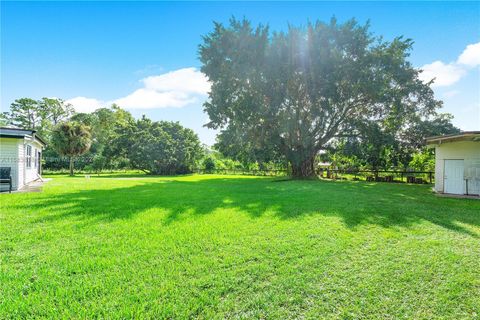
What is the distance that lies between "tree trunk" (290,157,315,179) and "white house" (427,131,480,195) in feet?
31.2

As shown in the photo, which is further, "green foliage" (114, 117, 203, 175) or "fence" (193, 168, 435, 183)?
"green foliage" (114, 117, 203, 175)

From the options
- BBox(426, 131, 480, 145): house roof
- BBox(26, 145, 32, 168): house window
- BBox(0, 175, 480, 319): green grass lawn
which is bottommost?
BBox(0, 175, 480, 319): green grass lawn

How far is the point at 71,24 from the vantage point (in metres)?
11.2

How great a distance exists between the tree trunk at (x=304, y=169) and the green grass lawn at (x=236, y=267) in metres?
14.6

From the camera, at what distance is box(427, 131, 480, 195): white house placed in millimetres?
10805

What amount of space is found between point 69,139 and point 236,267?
104 ft

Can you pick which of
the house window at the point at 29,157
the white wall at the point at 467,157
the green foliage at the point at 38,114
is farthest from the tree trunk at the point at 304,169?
the green foliage at the point at 38,114

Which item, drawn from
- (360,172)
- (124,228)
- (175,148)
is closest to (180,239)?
(124,228)

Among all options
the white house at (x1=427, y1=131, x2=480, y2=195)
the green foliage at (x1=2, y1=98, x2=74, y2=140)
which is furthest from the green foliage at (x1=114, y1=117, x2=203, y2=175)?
the white house at (x1=427, y1=131, x2=480, y2=195)

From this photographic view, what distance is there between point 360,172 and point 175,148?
73.1 ft

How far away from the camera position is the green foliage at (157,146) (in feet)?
97.5

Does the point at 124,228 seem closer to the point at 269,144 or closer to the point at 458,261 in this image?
the point at 458,261

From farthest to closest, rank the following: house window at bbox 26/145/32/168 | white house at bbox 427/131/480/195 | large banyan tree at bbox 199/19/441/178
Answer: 1. large banyan tree at bbox 199/19/441/178
2. house window at bbox 26/145/32/168
3. white house at bbox 427/131/480/195

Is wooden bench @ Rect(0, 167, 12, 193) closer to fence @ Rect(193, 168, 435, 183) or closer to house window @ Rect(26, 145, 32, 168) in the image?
house window @ Rect(26, 145, 32, 168)
